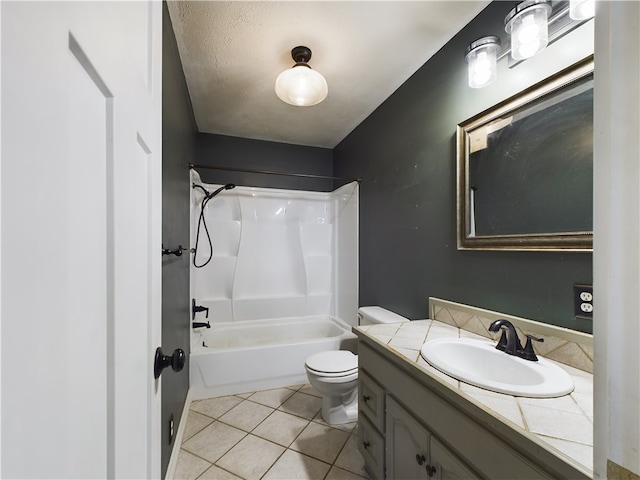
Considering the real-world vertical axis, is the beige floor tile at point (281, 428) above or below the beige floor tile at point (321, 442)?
below

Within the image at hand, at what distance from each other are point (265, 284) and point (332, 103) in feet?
6.75

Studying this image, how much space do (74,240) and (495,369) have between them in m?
1.43

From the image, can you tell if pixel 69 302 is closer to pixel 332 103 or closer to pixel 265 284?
pixel 332 103

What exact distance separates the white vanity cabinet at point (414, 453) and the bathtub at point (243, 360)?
133cm

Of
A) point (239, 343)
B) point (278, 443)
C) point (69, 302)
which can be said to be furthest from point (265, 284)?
point (69, 302)

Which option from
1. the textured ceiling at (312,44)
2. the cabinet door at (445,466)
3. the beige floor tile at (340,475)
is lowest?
the beige floor tile at (340,475)

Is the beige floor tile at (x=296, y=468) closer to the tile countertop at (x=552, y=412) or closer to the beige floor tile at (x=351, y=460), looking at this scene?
the beige floor tile at (x=351, y=460)

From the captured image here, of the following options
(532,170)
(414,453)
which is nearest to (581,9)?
(532,170)

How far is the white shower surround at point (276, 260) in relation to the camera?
9.82ft

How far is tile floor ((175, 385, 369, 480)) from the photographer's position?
1.55m

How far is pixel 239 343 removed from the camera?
2.93 metres

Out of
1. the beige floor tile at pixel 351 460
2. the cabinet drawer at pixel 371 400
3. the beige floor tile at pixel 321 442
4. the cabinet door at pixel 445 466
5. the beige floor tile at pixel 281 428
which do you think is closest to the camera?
the cabinet door at pixel 445 466

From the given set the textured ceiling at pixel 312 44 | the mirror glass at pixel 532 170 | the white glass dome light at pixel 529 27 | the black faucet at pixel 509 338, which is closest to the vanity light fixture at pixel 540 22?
the white glass dome light at pixel 529 27

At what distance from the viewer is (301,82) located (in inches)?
68.2
